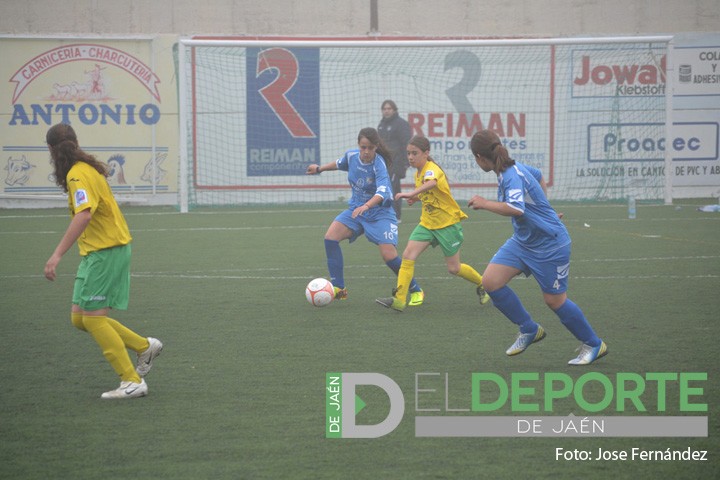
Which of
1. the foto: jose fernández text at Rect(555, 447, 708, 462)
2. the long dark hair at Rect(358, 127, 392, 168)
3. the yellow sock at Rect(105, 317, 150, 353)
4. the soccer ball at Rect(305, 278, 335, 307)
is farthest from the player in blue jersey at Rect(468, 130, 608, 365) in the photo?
the long dark hair at Rect(358, 127, 392, 168)

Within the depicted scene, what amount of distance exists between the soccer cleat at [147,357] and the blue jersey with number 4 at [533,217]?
8.15ft

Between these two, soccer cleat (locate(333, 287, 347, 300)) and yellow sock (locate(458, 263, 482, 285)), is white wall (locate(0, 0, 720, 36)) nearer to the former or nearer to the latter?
soccer cleat (locate(333, 287, 347, 300))

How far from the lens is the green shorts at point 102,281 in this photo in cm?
594

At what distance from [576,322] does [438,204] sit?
9.02 ft

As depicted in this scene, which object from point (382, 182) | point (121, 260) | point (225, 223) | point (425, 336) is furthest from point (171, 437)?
point (225, 223)

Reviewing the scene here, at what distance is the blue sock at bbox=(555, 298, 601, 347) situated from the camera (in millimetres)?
6754

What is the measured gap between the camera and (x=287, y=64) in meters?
21.6

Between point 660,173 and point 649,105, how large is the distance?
1530 mm

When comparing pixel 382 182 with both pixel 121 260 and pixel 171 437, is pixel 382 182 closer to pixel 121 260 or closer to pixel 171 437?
pixel 121 260

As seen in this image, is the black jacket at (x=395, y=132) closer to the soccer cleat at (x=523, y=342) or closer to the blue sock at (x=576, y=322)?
the soccer cleat at (x=523, y=342)

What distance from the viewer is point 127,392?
5.99 metres

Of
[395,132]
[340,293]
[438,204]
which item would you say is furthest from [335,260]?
[395,132]

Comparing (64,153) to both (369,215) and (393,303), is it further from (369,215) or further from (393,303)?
(369,215)

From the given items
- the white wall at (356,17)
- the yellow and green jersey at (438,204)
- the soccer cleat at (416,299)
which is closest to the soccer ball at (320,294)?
the soccer cleat at (416,299)
